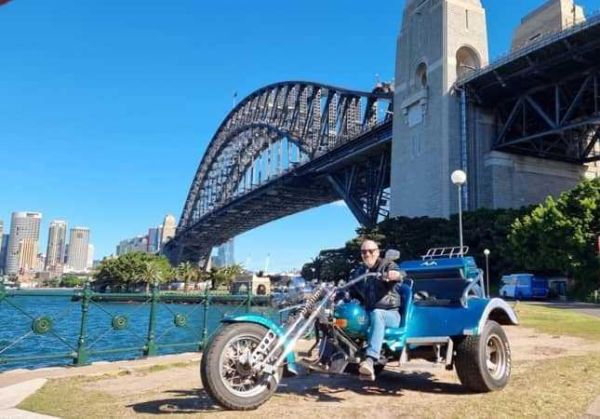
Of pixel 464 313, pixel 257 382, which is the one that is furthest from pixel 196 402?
pixel 464 313

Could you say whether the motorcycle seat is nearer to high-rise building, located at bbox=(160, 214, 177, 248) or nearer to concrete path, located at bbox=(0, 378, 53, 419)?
concrete path, located at bbox=(0, 378, 53, 419)

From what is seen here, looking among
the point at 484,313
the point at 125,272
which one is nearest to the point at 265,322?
the point at 484,313

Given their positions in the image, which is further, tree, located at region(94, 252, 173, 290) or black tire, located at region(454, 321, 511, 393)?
tree, located at region(94, 252, 173, 290)

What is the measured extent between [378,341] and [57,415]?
2.80 meters

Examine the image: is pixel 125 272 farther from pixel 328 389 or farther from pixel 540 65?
pixel 328 389

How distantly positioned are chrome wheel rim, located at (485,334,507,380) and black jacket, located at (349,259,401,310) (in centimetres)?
128

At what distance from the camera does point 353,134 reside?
204ft

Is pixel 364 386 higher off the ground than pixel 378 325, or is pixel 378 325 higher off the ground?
pixel 378 325

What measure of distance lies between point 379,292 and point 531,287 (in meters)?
31.5

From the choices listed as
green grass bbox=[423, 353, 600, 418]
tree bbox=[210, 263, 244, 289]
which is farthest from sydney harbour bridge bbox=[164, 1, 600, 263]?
green grass bbox=[423, 353, 600, 418]

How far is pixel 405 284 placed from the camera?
532 centimetres

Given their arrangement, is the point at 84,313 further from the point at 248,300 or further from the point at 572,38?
the point at 572,38

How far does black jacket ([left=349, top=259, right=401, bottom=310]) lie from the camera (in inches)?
198

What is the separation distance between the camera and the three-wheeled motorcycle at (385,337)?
176 inches
